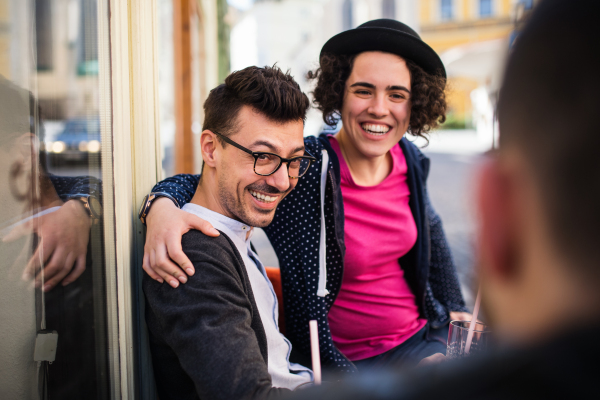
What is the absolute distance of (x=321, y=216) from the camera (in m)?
1.85

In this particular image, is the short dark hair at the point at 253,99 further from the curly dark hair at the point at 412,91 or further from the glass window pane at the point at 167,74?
the glass window pane at the point at 167,74

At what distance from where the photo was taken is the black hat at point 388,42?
190 cm

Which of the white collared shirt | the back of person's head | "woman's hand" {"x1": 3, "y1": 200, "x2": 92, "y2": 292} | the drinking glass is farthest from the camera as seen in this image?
the white collared shirt

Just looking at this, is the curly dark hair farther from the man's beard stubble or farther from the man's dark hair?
the man's dark hair

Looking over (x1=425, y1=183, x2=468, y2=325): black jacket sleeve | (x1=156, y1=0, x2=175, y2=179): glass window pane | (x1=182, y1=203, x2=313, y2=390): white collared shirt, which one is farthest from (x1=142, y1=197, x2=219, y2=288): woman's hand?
(x1=156, y1=0, x2=175, y2=179): glass window pane

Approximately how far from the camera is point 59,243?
113 centimetres

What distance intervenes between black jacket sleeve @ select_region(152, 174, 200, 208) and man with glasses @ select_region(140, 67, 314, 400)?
5 cm

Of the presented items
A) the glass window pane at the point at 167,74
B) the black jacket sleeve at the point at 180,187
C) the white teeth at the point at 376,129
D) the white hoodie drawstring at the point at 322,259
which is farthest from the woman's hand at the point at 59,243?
the glass window pane at the point at 167,74

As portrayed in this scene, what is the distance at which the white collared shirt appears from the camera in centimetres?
141

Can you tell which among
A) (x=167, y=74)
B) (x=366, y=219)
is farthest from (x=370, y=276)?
(x=167, y=74)

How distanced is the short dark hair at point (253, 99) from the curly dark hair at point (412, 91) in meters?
0.61

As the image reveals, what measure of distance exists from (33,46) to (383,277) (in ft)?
5.25

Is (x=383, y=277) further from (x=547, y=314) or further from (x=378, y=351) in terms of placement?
(x=547, y=314)

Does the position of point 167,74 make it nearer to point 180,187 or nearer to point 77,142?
point 180,187
